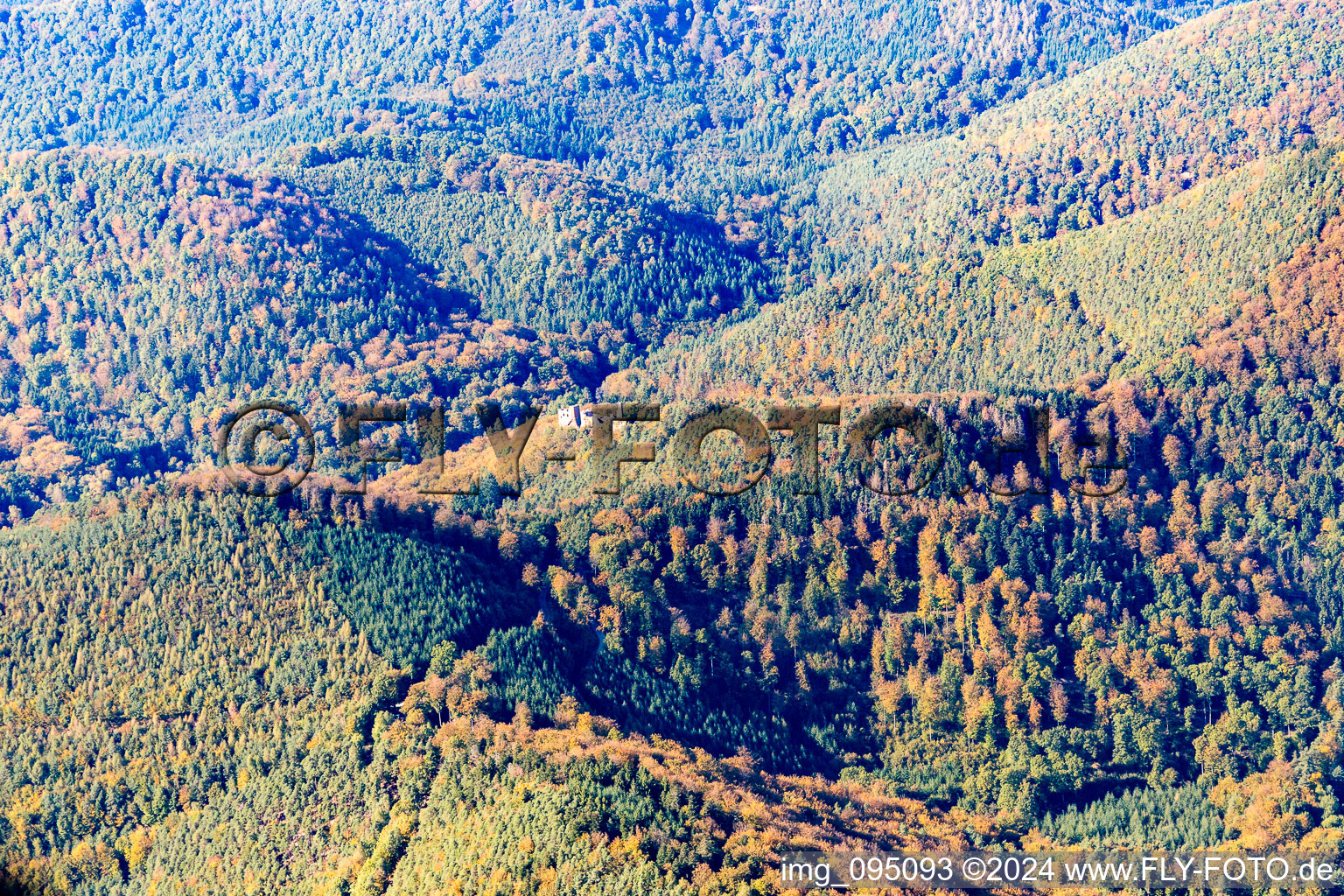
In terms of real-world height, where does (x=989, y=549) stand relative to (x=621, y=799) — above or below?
above

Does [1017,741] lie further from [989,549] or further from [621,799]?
[621,799]

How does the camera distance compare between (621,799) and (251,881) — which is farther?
(251,881)

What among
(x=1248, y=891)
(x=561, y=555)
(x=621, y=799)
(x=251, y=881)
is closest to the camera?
(x=621, y=799)

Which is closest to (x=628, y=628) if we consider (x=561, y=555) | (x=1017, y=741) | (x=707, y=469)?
(x=561, y=555)

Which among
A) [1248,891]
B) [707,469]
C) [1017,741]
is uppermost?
[707,469]

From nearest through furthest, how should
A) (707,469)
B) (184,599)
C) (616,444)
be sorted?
(184,599)
(707,469)
(616,444)
